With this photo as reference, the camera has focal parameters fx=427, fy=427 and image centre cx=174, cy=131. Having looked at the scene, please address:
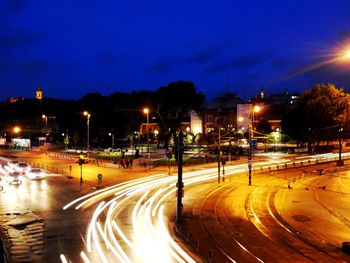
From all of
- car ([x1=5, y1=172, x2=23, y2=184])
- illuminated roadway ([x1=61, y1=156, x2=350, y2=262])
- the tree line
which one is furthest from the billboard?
illuminated roadway ([x1=61, y1=156, x2=350, y2=262])

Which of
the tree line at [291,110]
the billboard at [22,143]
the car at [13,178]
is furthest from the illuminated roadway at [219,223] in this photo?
the billboard at [22,143]

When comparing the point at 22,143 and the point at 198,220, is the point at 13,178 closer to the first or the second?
the point at 198,220

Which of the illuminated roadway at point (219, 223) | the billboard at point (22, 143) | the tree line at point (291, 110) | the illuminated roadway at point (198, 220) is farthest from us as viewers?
the billboard at point (22, 143)

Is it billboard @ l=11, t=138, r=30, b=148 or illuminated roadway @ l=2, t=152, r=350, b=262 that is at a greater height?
billboard @ l=11, t=138, r=30, b=148

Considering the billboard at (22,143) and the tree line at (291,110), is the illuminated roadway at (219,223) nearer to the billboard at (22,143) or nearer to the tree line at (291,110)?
the tree line at (291,110)

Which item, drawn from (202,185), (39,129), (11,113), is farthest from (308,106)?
(11,113)

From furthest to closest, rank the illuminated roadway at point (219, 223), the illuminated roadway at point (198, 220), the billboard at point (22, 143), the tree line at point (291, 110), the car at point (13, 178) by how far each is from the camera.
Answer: the billboard at point (22, 143) < the tree line at point (291, 110) < the car at point (13, 178) < the illuminated roadway at point (198, 220) < the illuminated roadway at point (219, 223)

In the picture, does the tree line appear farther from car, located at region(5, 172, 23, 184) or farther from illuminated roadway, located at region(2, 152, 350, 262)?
car, located at region(5, 172, 23, 184)

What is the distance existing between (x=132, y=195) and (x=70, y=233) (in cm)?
1333

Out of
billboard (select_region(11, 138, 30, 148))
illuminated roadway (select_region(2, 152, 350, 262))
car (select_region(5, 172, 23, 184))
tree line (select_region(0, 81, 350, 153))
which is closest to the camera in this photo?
illuminated roadway (select_region(2, 152, 350, 262))

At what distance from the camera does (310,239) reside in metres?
22.1

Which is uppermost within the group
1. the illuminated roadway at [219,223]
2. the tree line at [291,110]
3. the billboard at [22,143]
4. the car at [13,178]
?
the tree line at [291,110]

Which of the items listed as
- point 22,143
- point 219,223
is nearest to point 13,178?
point 219,223

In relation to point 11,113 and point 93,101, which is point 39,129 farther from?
point 93,101
